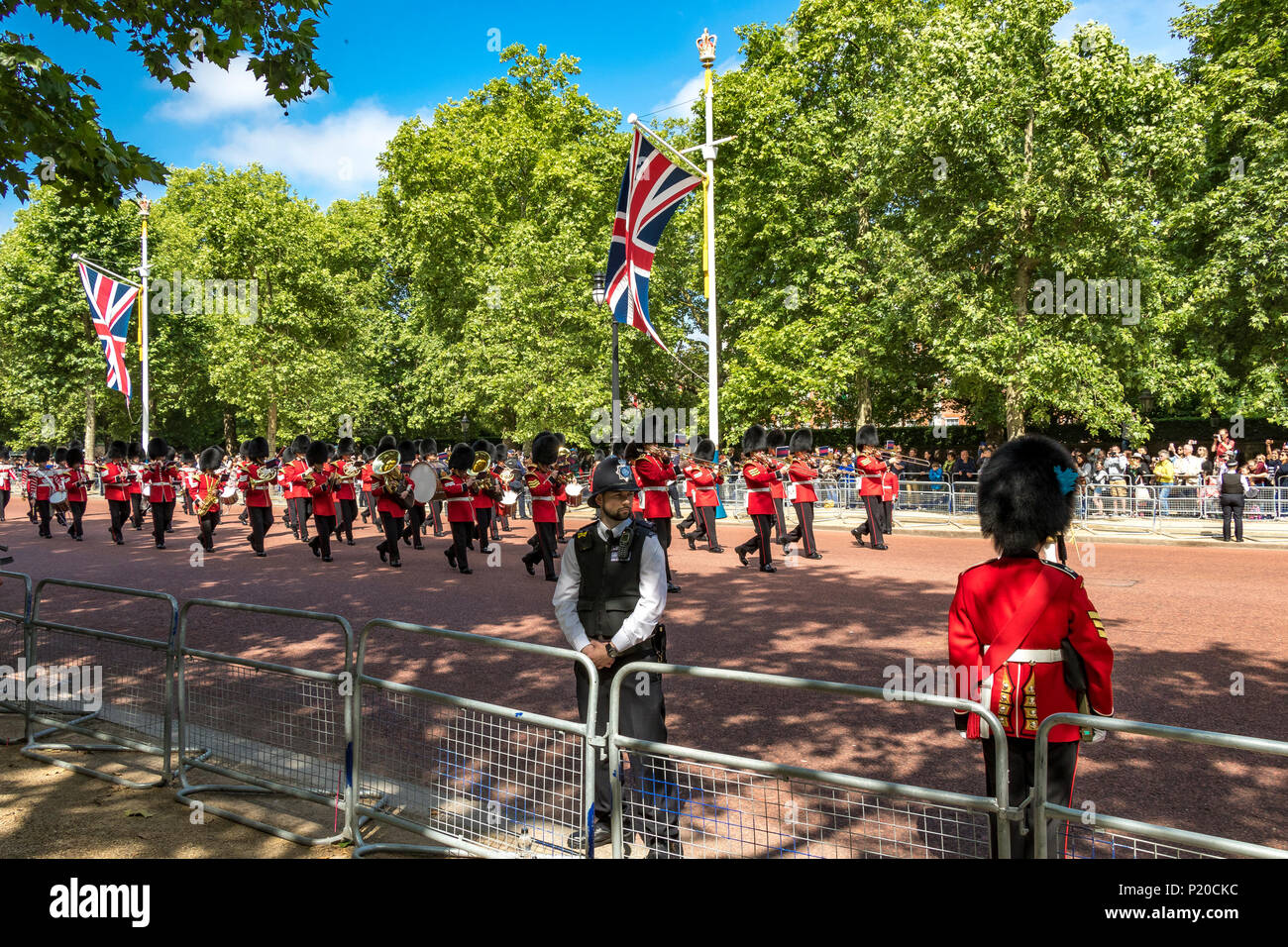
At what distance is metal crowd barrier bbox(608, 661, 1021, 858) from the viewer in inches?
118

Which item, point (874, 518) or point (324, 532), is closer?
point (324, 532)

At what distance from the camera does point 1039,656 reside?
3213 mm

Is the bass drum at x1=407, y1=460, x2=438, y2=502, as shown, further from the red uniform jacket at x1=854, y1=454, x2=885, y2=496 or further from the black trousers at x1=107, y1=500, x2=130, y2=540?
the red uniform jacket at x1=854, y1=454, x2=885, y2=496

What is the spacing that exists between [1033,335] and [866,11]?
1286cm

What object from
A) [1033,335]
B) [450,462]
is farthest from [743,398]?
[450,462]

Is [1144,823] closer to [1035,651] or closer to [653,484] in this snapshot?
[1035,651]

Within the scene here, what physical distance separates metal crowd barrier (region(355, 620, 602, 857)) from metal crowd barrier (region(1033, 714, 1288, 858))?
65.9 inches

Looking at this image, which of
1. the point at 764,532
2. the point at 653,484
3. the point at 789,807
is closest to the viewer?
the point at 789,807

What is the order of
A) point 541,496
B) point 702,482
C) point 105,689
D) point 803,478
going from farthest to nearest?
point 702,482 → point 803,478 → point 541,496 → point 105,689

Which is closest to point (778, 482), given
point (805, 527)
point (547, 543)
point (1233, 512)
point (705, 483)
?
point (805, 527)

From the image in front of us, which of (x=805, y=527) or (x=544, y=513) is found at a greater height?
(x=544, y=513)

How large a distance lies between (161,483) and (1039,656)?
1792 cm

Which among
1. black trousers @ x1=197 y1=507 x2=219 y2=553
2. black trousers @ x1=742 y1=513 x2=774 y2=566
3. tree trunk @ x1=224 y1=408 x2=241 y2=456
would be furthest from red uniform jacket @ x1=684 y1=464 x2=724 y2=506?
tree trunk @ x1=224 y1=408 x2=241 y2=456

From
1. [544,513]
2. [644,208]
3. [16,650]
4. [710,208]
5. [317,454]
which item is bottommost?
[16,650]
